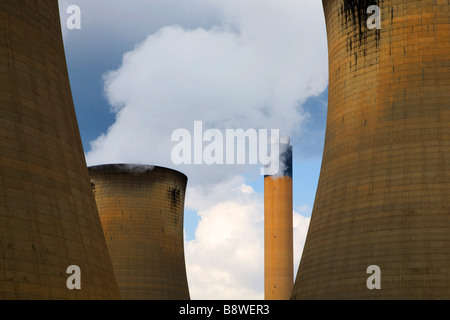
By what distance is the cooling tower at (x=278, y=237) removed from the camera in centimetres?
3466

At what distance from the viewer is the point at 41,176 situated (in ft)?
31.7

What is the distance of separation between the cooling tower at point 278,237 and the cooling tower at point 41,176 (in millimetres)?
24231

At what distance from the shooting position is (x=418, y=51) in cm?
1308

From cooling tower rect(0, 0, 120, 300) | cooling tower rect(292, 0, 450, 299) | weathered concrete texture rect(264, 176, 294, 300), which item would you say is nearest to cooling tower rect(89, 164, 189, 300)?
weathered concrete texture rect(264, 176, 294, 300)

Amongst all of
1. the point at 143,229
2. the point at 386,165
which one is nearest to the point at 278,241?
the point at 143,229

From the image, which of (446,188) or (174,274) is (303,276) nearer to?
(446,188)

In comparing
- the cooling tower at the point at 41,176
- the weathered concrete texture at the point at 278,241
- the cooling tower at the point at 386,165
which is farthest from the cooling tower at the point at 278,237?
the cooling tower at the point at 41,176

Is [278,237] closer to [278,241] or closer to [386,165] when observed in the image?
[278,241]

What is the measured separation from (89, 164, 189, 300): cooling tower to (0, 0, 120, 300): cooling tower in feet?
42.4

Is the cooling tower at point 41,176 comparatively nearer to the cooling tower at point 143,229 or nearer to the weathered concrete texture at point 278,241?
the cooling tower at point 143,229

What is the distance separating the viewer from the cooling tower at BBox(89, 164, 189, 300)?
24.0 metres

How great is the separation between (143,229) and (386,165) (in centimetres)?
→ 1339
